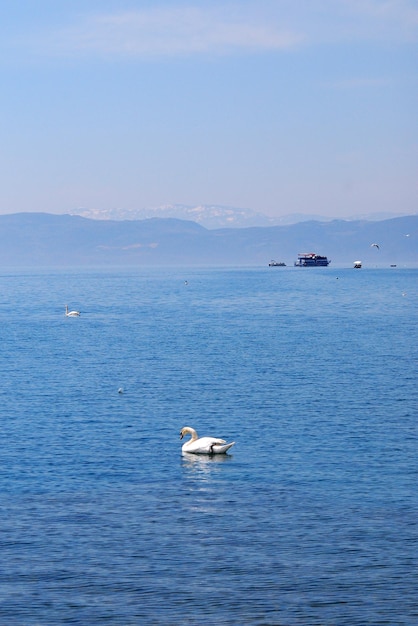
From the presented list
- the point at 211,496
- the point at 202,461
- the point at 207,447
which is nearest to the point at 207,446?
the point at 207,447

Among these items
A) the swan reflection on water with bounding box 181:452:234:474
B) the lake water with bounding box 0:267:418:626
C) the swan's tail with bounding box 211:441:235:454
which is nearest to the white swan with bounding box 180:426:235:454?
the swan's tail with bounding box 211:441:235:454

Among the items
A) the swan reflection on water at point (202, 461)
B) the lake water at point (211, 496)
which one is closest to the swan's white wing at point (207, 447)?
the swan reflection on water at point (202, 461)

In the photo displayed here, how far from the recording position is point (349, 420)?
57.5 metres

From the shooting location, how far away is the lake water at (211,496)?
29.2m

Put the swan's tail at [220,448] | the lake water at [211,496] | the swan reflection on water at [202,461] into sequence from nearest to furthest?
the lake water at [211,496]
the swan reflection on water at [202,461]
the swan's tail at [220,448]

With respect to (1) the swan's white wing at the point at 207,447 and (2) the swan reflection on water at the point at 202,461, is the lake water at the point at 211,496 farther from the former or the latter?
(1) the swan's white wing at the point at 207,447

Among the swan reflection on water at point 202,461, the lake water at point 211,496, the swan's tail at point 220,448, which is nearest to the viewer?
the lake water at point 211,496

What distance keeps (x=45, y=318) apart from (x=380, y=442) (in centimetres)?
11703

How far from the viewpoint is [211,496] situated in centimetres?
4053

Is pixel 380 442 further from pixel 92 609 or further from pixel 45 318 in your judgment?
pixel 45 318

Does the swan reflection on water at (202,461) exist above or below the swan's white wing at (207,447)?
below

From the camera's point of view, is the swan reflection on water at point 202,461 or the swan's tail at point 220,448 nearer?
the swan reflection on water at point 202,461

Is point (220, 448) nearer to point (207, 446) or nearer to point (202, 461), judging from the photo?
point (207, 446)

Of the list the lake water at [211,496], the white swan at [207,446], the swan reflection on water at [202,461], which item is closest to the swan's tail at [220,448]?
the white swan at [207,446]
